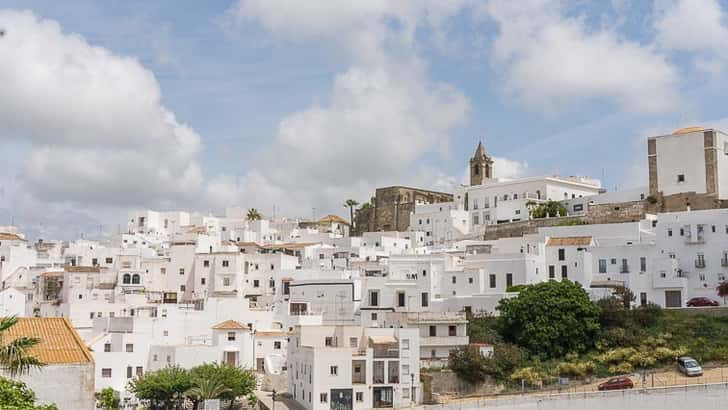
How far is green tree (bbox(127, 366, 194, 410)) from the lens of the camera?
1489 inches

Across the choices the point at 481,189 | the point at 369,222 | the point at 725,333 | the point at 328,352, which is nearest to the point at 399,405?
the point at 328,352

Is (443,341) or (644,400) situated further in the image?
(443,341)

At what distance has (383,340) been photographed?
41.5 meters

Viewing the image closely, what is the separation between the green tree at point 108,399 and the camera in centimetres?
3826

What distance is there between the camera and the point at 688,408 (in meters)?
38.0

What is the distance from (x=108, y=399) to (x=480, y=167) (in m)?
53.9

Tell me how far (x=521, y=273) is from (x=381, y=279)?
7932 mm

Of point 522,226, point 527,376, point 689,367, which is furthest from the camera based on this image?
point 522,226

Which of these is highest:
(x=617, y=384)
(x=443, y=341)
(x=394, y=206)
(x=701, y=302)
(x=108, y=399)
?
(x=394, y=206)

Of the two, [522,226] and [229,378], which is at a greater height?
[522,226]

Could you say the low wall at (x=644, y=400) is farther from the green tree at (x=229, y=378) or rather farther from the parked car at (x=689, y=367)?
the green tree at (x=229, y=378)

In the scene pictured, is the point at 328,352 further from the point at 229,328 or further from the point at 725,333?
the point at 725,333

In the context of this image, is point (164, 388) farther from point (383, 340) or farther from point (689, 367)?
point (689, 367)

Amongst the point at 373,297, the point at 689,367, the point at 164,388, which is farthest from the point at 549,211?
the point at 164,388
